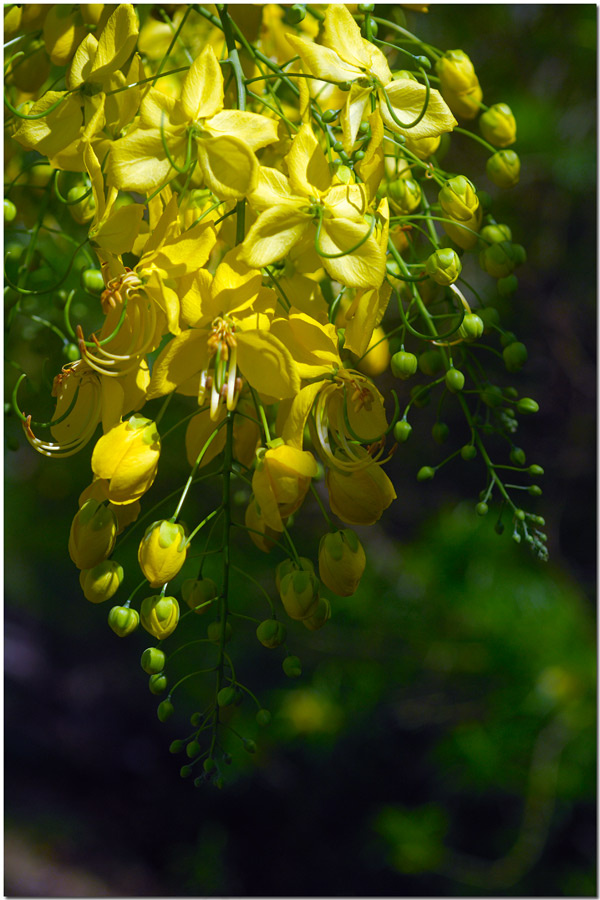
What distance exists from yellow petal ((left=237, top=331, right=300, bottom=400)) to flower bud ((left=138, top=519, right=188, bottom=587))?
8 cm

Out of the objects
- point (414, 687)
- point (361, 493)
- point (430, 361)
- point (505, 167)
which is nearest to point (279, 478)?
point (361, 493)

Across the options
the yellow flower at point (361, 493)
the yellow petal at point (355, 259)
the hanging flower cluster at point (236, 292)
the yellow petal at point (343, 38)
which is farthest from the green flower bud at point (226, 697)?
the yellow petal at point (343, 38)

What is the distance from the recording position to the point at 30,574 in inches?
71.8

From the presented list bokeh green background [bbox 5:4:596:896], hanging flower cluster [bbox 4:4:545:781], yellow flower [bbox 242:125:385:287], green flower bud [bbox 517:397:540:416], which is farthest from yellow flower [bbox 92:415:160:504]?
bokeh green background [bbox 5:4:596:896]

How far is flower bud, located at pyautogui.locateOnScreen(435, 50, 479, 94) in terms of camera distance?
48 centimetres

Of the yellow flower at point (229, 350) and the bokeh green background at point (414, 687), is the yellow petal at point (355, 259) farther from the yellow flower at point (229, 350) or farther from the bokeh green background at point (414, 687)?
the bokeh green background at point (414, 687)

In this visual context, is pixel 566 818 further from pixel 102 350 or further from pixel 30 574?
pixel 102 350

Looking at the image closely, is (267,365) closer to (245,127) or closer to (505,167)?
(245,127)

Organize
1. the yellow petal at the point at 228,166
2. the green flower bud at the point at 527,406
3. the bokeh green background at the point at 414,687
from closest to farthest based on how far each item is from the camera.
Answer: the yellow petal at the point at 228,166
the green flower bud at the point at 527,406
the bokeh green background at the point at 414,687

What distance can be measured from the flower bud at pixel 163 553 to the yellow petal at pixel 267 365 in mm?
82

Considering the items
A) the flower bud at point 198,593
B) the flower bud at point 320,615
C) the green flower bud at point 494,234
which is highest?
the green flower bud at point 494,234

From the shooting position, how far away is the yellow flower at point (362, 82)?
0.37 m

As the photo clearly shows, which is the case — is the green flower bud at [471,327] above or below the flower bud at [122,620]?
above

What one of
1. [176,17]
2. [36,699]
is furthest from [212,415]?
[36,699]
